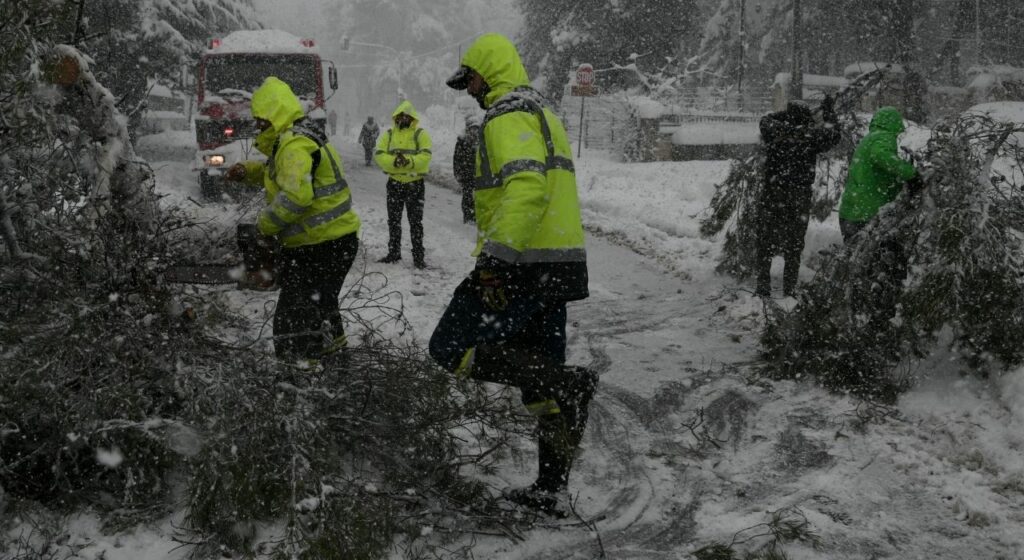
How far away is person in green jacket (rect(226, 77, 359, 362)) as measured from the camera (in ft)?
13.8

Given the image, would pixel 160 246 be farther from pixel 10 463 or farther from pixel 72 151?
pixel 10 463

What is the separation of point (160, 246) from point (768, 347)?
3866 mm

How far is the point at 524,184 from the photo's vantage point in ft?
10.5

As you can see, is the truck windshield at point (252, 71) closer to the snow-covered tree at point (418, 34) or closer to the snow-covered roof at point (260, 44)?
the snow-covered roof at point (260, 44)

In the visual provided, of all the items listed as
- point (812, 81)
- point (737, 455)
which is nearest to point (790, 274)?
point (737, 455)

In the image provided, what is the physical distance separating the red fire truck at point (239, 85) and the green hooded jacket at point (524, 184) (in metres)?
9.48

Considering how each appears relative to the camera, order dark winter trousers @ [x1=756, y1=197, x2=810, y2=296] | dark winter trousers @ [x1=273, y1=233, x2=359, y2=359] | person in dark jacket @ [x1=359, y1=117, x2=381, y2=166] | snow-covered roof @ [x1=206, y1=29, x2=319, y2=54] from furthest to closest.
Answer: person in dark jacket @ [x1=359, y1=117, x2=381, y2=166], snow-covered roof @ [x1=206, y1=29, x2=319, y2=54], dark winter trousers @ [x1=756, y1=197, x2=810, y2=296], dark winter trousers @ [x1=273, y1=233, x2=359, y2=359]

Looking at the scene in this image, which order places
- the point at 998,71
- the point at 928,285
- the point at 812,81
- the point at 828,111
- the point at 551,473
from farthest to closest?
1. the point at 998,71
2. the point at 812,81
3. the point at 828,111
4. the point at 928,285
5. the point at 551,473

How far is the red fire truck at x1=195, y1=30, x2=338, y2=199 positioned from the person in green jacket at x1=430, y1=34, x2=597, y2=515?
9.56m

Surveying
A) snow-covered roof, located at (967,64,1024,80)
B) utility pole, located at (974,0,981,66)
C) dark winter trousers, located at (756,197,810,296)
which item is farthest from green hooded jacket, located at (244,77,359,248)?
utility pole, located at (974,0,981,66)

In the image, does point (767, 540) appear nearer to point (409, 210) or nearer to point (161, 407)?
point (161, 407)

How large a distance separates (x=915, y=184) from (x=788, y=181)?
1.90 metres

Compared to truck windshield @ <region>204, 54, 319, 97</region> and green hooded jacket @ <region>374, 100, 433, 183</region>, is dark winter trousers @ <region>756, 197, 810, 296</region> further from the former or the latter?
truck windshield @ <region>204, 54, 319, 97</region>

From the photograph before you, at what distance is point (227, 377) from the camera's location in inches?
129
